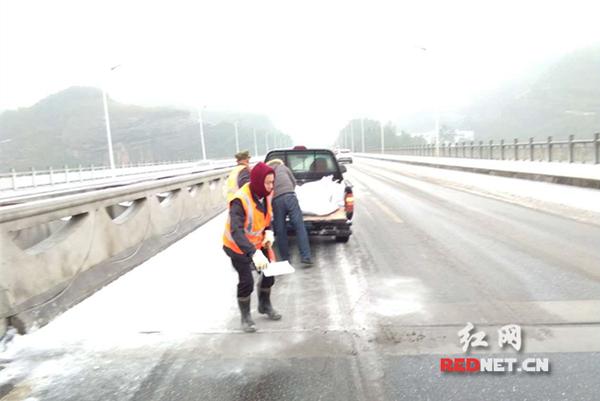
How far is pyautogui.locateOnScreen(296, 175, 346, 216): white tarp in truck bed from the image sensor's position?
8352mm

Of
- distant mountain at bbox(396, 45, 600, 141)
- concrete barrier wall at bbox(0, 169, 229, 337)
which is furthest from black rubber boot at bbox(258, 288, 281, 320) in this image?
distant mountain at bbox(396, 45, 600, 141)

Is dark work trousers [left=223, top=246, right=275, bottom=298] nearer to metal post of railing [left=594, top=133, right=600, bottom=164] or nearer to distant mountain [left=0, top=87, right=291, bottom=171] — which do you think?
metal post of railing [left=594, top=133, right=600, bottom=164]

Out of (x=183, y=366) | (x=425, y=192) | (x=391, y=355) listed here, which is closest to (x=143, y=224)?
(x=183, y=366)

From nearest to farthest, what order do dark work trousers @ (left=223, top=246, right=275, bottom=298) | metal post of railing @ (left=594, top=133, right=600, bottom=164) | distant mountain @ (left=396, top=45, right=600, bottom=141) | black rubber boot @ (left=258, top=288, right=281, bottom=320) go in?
dark work trousers @ (left=223, top=246, right=275, bottom=298), black rubber boot @ (left=258, top=288, right=281, bottom=320), metal post of railing @ (left=594, top=133, right=600, bottom=164), distant mountain @ (left=396, top=45, right=600, bottom=141)

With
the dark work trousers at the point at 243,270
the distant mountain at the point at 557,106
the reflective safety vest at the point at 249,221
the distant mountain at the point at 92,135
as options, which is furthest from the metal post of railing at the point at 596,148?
the distant mountain at the point at 92,135

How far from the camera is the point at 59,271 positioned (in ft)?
17.8

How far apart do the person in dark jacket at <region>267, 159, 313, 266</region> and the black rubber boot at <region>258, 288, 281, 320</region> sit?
82.9 inches

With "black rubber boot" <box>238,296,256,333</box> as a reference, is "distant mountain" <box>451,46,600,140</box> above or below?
above

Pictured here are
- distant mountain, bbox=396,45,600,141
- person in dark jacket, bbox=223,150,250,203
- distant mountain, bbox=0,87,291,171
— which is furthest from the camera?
distant mountain, bbox=396,45,600,141

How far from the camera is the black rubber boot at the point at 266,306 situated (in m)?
5.00

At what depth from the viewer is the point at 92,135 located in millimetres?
161000

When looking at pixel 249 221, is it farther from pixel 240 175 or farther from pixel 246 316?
pixel 240 175

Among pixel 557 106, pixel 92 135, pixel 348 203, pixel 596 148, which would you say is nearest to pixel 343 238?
pixel 348 203

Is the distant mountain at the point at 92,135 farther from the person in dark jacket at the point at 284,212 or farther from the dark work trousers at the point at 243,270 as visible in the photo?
the dark work trousers at the point at 243,270
